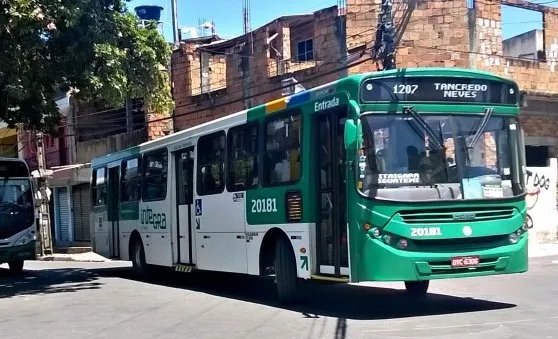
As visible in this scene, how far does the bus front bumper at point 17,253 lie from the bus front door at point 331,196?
1182 cm

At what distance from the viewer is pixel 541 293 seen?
11.0m

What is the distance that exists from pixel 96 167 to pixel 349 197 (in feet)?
38.4

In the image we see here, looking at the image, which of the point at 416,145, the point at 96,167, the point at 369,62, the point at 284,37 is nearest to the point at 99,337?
the point at 416,145

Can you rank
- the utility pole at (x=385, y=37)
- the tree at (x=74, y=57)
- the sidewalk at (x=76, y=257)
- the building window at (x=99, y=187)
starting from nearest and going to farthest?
the tree at (x=74, y=57) < the utility pole at (x=385, y=37) < the building window at (x=99, y=187) < the sidewalk at (x=76, y=257)

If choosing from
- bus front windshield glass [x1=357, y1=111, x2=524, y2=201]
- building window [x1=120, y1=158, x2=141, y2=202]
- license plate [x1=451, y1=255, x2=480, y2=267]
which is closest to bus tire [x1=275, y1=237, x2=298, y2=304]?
Answer: bus front windshield glass [x1=357, y1=111, x2=524, y2=201]

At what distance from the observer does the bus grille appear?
861 cm

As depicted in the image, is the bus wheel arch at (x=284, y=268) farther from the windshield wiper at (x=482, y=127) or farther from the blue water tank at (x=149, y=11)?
the blue water tank at (x=149, y=11)

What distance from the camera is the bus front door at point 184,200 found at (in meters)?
13.6

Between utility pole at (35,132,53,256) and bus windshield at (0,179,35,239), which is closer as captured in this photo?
bus windshield at (0,179,35,239)

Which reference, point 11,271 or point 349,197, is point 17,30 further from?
point 11,271

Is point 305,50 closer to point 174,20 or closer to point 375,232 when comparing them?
point 174,20

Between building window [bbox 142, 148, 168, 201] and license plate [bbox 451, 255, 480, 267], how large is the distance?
7.44m

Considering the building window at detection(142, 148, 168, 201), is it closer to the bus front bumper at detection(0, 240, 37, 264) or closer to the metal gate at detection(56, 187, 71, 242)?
the bus front bumper at detection(0, 240, 37, 264)

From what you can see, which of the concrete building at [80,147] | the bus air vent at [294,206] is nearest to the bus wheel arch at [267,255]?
the bus air vent at [294,206]
